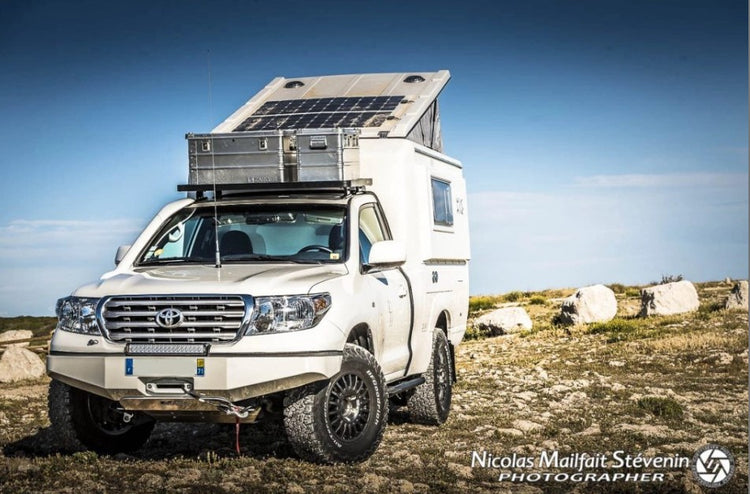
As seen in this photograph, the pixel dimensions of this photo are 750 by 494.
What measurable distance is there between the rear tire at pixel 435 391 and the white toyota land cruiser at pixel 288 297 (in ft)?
0.08

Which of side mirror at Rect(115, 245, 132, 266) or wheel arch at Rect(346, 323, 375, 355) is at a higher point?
side mirror at Rect(115, 245, 132, 266)

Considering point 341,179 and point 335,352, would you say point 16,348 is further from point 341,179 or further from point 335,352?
point 335,352

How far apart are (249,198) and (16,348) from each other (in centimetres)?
1075

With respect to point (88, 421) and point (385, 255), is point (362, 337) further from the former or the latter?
point (88, 421)

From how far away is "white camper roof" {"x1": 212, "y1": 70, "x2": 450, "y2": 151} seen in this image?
11.9 metres

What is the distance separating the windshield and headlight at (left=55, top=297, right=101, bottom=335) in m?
1.07

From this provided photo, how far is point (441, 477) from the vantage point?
8172mm

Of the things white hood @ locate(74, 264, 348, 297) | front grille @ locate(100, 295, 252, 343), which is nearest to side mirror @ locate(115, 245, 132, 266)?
white hood @ locate(74, 264, 348, 297)

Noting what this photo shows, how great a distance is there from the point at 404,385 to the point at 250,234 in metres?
2.23

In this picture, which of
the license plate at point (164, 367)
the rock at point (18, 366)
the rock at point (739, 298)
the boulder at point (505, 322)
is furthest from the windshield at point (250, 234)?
the rock at point (739, 298)

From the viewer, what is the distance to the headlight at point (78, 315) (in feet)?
27.3

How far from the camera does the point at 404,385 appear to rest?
401 inches

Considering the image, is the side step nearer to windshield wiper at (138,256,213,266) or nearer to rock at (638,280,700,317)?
windshield wiper at (138,256,213,266)

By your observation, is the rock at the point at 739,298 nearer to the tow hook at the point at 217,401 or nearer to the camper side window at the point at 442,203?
the camper side window at the point at 442,203
